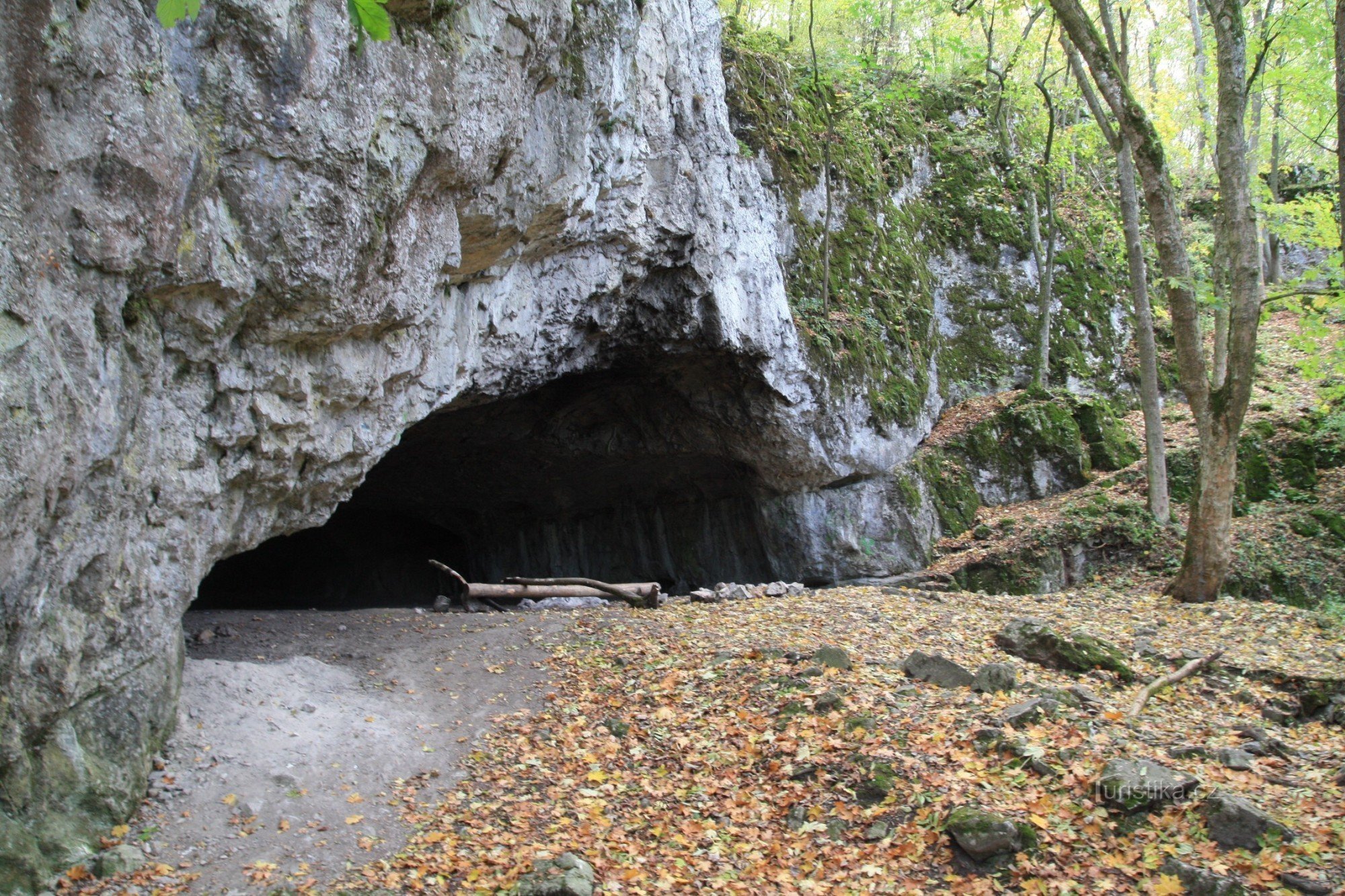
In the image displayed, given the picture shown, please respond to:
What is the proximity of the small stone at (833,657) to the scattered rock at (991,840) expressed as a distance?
7.89 feet

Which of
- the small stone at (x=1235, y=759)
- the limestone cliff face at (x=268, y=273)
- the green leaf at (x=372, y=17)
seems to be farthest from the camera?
the small stone at (x=1235, y=759)

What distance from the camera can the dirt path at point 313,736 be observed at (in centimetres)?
518

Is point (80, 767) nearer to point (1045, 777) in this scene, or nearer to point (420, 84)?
point (420, 84)

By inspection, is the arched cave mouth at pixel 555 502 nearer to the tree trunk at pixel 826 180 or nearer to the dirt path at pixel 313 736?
the tree trunk at pixel 826 180

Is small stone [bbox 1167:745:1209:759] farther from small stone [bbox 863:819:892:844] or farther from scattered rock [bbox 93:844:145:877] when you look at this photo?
scattered rock [bbox 93:844:145:877]

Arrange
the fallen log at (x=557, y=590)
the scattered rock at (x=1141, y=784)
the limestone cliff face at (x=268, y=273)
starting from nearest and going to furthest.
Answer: the limestone cliff face at (x=268, y=273) < the scattered rock at (x=1141, y=784) < the fallen log at (x=557, y=590)

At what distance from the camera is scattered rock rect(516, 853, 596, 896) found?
4.68 meters

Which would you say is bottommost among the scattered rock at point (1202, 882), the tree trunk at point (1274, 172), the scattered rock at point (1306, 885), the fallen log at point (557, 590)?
the scattered rock at point (1202, 882)

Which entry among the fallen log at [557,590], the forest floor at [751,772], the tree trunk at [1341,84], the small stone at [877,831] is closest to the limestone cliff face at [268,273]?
the forest floor at [751,772]

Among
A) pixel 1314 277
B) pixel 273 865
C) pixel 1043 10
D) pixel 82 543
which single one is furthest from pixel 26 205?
pixel 1043 10

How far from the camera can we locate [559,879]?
187 inches

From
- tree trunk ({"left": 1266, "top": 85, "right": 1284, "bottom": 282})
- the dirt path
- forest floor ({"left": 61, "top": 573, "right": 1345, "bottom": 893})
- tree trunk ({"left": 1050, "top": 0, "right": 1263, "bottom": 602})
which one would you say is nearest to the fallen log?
the dirt path

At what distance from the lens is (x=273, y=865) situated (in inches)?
196

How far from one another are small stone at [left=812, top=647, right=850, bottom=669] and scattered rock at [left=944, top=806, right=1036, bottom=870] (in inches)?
94.7
